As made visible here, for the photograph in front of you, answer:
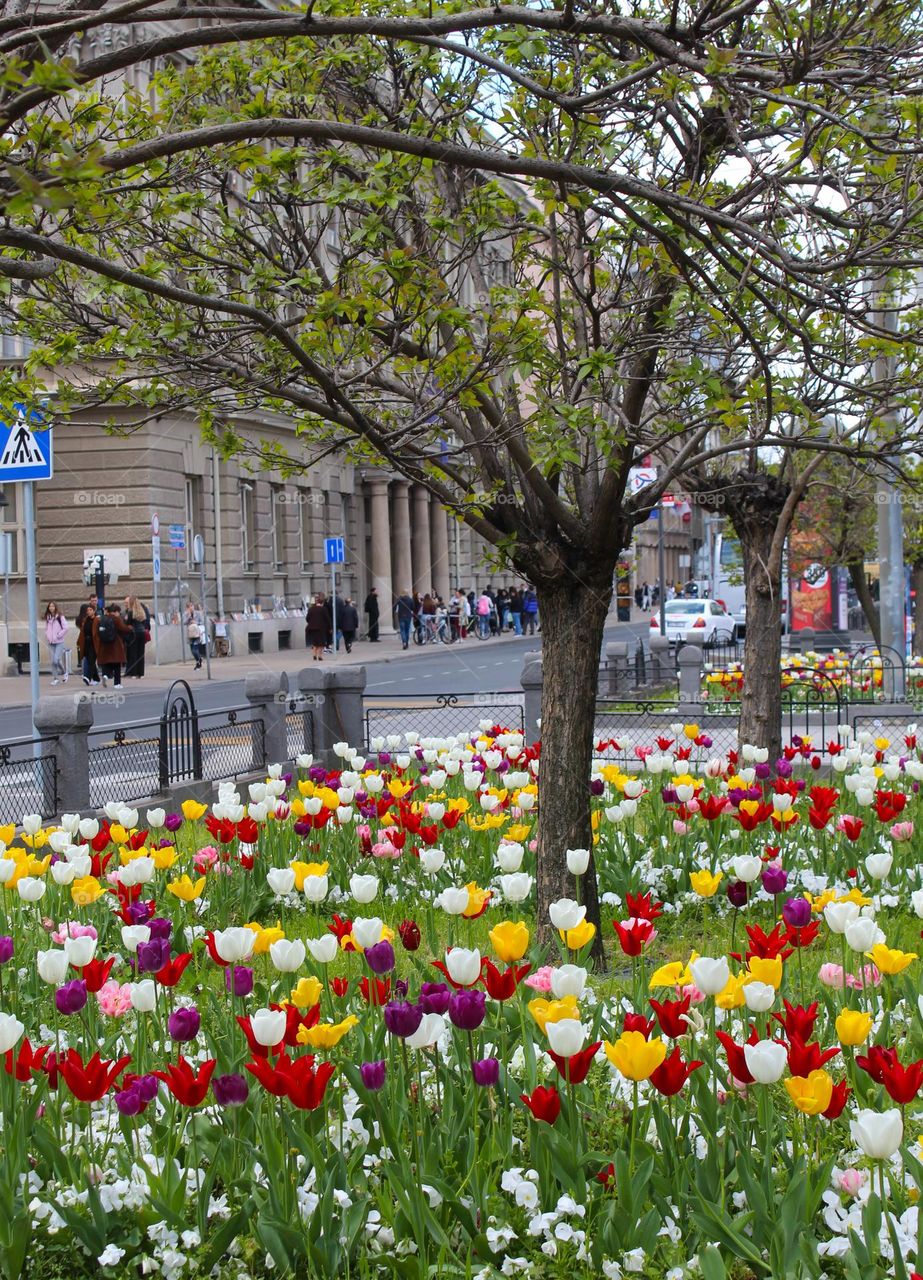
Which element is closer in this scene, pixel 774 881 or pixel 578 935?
pixel 578 935

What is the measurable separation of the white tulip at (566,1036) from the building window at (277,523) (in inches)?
1655

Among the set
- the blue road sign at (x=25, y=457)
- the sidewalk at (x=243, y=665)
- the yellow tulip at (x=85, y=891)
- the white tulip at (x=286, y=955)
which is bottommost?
the sidewalk at (x=243, y=665)

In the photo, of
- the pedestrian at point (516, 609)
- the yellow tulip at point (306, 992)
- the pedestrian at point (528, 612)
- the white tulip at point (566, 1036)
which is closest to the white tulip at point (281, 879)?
the yellow tulip at point (306, 992)

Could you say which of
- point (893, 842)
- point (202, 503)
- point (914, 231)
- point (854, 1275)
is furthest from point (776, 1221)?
point (202, 503)

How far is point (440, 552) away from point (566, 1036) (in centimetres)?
6141

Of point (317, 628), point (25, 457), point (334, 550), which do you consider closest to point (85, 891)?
point (25, 457)

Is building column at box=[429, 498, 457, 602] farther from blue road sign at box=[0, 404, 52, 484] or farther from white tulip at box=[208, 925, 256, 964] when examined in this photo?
white tulip at box=[208, 925, 256, 964]

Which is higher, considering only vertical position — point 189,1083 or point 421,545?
point 421,545

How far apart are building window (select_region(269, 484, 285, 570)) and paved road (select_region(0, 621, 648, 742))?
5.19m

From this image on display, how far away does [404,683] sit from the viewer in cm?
3206

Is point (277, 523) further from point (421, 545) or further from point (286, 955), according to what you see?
point (286, 955)

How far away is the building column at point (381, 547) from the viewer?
56.8 metres

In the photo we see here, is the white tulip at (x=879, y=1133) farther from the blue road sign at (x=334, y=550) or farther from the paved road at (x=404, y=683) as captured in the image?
the blue road sign at (x=334, y=550)

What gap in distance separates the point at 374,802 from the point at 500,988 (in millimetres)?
4882
